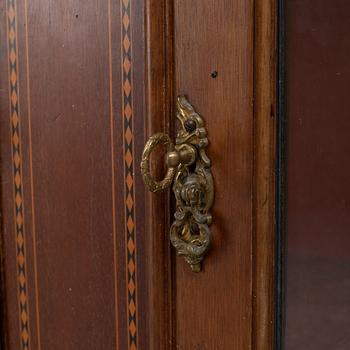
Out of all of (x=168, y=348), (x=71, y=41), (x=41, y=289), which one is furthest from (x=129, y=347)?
(x=71, y=41)

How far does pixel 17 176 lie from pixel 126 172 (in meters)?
0.21

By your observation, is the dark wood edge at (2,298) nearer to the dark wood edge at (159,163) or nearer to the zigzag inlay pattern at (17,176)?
the zigzag inlay pattern at (17,176)

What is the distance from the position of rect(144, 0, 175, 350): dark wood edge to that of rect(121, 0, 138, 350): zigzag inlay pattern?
0.03 meters

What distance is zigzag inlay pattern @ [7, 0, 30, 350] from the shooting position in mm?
828

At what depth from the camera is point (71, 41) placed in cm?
76

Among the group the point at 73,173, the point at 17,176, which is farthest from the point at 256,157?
the point at 17,176

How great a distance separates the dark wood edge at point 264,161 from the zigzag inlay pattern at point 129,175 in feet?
0.59

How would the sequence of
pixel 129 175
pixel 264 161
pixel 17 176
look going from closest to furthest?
1. pixel 264 161
2. pixel 129 175
3. pixel 17 176

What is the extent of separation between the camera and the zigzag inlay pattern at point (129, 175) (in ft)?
2.32

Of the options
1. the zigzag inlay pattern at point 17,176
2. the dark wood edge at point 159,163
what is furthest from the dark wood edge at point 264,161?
the zigzag inlay pattern at point 17,176

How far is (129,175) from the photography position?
2.38 feet

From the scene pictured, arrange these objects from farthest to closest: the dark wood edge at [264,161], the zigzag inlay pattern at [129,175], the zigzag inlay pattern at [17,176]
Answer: the zigzag inlay pattern at [17,176] → the zigzag inlay pattern at [129,175] → the dark wood edge at [264,161]

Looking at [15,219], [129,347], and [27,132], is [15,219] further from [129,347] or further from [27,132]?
[129,347]

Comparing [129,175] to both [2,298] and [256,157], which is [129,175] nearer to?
[256,157]
